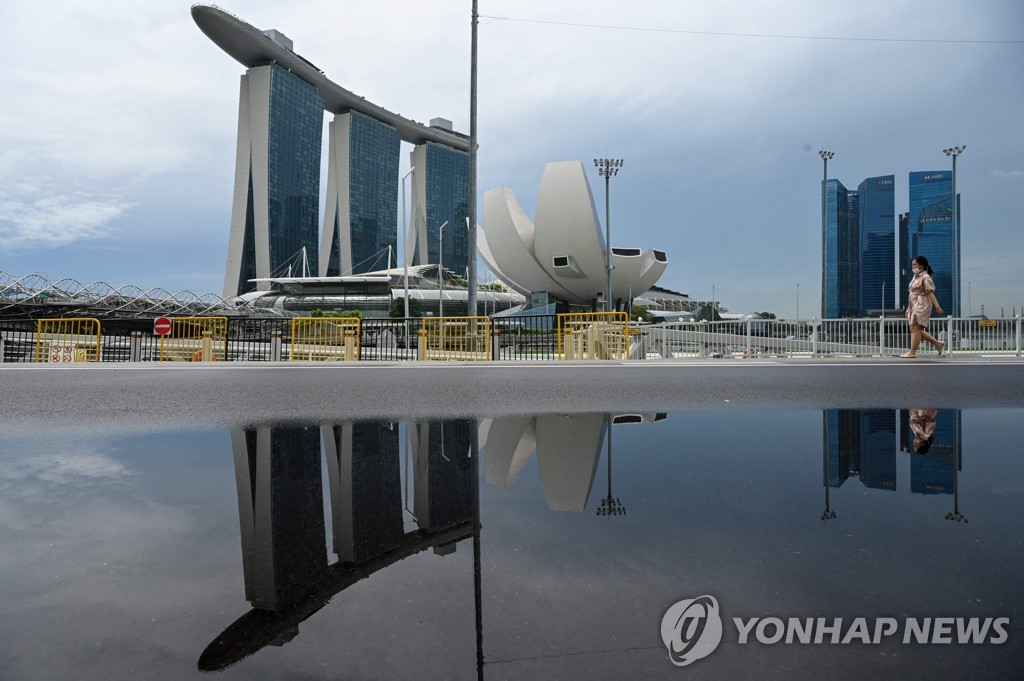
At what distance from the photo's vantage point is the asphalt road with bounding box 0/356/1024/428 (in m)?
5.40

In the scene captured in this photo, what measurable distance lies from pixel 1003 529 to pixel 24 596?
9.89ft

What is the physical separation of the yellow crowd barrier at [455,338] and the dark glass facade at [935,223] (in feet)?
199

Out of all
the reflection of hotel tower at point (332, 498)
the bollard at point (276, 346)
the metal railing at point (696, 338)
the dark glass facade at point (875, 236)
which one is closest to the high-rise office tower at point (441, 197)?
the dark glass facade at point (875, 236)

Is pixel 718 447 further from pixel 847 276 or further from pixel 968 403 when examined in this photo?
pixel 847 276

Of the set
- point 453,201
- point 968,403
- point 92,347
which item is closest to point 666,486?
point 968,403

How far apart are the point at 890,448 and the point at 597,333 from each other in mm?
12023

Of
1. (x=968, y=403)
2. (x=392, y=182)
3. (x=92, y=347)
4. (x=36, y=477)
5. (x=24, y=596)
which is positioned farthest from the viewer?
(x=392, y=182)

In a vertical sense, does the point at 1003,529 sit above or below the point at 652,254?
below

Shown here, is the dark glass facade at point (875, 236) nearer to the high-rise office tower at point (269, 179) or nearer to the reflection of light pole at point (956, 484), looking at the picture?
the high-rise office tower at point (269, 179)

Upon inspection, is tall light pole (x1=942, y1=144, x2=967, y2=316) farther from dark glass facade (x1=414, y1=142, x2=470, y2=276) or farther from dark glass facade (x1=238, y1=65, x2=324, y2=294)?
dark glass facade (x1=414, y1=142, x2=470, y2=276)

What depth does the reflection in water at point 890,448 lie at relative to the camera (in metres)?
2.83

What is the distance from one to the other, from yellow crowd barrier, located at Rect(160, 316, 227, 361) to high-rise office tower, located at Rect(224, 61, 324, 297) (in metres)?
85.6

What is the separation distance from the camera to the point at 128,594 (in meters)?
1.69

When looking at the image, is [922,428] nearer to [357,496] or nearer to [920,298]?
[357,496]
